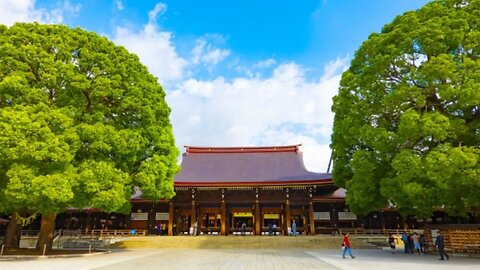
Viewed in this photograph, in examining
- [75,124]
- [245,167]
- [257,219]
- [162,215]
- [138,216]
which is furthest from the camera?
[245,167]

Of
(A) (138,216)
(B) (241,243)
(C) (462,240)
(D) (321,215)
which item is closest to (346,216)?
(D) (321,215)

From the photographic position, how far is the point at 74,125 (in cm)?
1574

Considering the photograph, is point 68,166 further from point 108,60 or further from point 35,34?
point 35,34

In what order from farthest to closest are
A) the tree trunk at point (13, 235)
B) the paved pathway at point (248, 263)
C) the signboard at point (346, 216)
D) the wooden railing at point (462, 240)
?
the signboard at point (346, 216) < the tree trunk at point (13, 235) < the wooden railing at point (462, 240) < the paved pathway at point (248, 263)

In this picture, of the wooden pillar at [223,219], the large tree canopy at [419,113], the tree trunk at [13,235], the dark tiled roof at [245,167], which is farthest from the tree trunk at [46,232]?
the large tree canopy at [419,113]

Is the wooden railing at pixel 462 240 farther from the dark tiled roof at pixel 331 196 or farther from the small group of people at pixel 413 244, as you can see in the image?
the dark tiled roof at pixel 331 196

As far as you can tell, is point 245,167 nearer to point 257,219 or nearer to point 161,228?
point 257,219

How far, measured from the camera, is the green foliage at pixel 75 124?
13.5 m

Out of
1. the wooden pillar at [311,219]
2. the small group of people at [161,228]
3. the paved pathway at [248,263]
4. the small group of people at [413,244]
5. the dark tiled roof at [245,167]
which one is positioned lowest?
the paved pathway at [248,263]

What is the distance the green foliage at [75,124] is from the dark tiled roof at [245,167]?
9732mm

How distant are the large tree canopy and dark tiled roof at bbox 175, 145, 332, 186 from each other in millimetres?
9443

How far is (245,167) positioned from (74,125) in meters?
18.2

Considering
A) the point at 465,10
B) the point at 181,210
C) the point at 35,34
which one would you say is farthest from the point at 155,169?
the point at 465,10

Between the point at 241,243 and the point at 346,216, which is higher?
the point at 346,216
